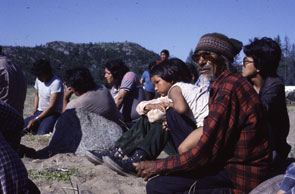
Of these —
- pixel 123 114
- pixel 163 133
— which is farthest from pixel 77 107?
pixel 163 133

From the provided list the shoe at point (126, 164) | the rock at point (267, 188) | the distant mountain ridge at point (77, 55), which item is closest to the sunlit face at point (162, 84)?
the shoe at point (126, 164)

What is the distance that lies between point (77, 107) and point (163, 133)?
1754 mm

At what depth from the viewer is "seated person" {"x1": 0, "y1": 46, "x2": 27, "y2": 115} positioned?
408cm

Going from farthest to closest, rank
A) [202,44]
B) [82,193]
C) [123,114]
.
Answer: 1. [123,114]
2. [82,193]
3. [202,44]

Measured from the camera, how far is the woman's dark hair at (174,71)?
3393 mm

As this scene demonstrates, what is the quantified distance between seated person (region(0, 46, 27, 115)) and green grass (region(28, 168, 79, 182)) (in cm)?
110

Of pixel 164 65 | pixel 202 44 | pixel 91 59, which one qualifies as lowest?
pixel 91 59

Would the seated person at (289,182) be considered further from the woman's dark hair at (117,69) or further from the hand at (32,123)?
the hand at (32,123)

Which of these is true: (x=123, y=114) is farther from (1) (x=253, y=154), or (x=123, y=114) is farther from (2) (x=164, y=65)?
(1) (x=253, y=154)

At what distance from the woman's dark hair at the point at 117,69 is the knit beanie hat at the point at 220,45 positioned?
3261mm

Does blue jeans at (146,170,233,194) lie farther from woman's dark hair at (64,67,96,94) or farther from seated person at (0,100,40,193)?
woman's dark hair at (64,67,96,94)

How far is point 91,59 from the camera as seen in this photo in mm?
58906

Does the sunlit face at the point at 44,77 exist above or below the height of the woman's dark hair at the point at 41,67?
below

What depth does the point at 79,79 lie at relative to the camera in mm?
4492
